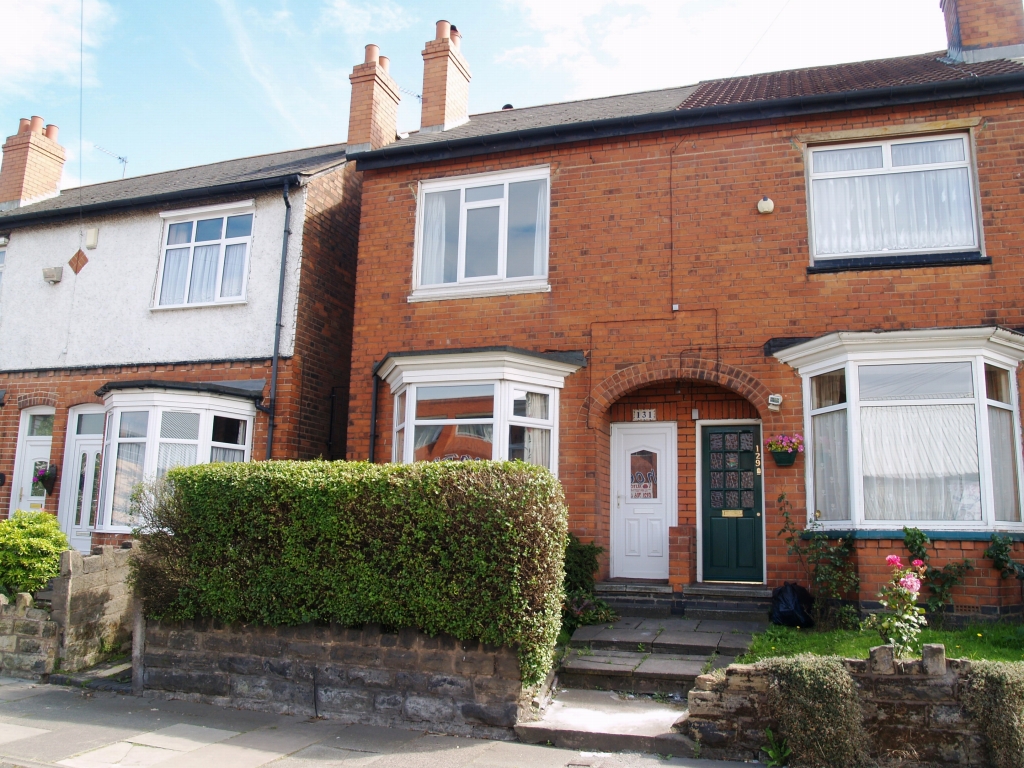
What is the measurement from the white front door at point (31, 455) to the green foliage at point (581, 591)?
9298 millimetres

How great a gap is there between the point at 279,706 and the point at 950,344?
7446 millimetres

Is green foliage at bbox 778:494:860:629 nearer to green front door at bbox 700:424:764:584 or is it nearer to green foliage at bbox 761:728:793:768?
green front door at bbox 700:424:764:584

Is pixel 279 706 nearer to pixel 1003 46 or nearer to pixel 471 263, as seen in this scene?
pixel 471 263

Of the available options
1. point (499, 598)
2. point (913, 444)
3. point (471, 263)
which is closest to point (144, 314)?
point (471, 263)

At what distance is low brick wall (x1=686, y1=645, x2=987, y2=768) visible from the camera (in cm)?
538

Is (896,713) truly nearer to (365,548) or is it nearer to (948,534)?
(948,534)

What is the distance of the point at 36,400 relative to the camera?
1357cm

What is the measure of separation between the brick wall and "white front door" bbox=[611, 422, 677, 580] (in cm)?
33

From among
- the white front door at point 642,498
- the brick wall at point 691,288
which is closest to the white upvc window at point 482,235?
the brick wall at point 691,288

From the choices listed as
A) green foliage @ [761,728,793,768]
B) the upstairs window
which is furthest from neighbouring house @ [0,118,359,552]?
green foliage @ [761,728,793,768]

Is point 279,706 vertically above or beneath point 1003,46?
beneath

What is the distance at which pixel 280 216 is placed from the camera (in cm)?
1260

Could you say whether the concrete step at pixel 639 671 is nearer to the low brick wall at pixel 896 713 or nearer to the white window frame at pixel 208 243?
the low brick wall at pixel 896 713

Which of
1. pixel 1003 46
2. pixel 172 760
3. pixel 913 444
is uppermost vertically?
pixel 1003 46
